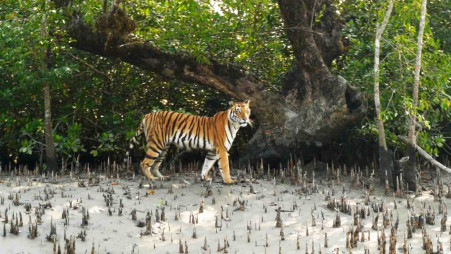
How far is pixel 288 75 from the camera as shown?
12805 mm

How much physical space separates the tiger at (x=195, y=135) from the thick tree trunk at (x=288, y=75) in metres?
1.22

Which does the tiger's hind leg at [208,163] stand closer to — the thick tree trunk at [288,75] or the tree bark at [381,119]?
the thick tree trunk at [288,75]

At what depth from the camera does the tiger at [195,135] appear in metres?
10.9

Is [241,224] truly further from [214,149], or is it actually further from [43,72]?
[43,72]

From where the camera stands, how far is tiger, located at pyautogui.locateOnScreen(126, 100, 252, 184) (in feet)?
35.8

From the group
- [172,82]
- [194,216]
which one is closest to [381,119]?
[194,216]

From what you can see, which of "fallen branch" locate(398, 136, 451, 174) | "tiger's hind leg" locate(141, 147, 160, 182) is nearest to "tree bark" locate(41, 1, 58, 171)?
"tiger's hind leg" locate(141, 147, 160, 182)

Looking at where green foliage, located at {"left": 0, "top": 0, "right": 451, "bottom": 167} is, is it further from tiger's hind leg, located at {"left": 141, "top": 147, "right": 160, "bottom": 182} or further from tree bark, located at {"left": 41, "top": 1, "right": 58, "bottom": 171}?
tiger's hind leg, located at {"left": 141, "top": 147, "right": 160, "bottom": 182}

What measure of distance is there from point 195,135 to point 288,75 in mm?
2700

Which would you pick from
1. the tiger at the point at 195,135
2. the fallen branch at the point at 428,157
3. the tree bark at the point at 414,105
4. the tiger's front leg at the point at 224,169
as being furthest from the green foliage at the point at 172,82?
the tiger's front leg at the point at 224,169

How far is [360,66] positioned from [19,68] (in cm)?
616

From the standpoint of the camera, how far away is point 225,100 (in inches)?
546

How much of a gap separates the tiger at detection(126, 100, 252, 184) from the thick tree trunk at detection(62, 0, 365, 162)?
1220mm

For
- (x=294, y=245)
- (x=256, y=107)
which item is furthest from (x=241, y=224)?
(x=256, y=107)
